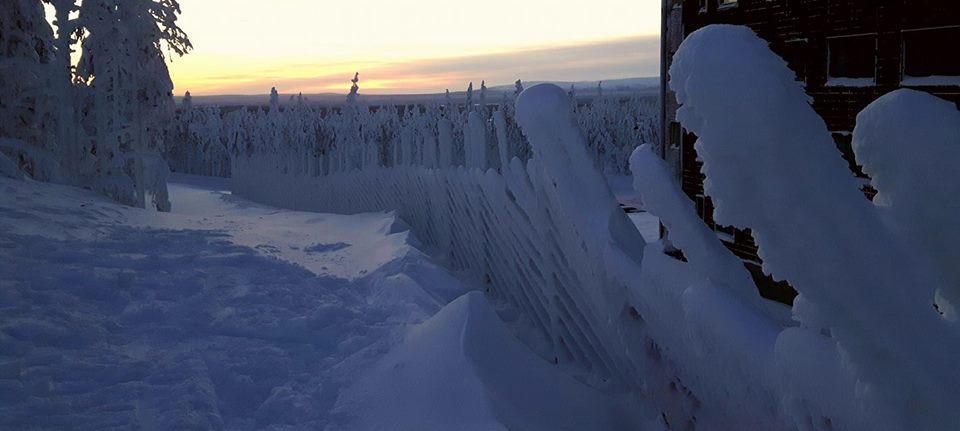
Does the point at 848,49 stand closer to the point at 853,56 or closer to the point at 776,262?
the point at 853,56

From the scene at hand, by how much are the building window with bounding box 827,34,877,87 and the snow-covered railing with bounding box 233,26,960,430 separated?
5767mm

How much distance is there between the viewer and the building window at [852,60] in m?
7.30

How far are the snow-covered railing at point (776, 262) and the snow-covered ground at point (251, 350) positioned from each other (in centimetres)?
50


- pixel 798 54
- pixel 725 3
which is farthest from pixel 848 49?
pixel 725 3

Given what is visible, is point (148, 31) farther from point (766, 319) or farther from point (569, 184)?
point (766, 319)

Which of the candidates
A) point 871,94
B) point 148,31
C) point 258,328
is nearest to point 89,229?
point 258,328

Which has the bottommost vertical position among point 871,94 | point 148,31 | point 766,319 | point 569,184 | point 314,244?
point 314,244

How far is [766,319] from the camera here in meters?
1.61

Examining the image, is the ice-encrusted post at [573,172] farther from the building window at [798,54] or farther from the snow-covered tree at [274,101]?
the snow-covered tree at [274,101]

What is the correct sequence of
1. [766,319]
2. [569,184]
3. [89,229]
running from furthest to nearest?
1. [89,229]
2. [569,184]
3. [766,319]

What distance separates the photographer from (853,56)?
7.56 m

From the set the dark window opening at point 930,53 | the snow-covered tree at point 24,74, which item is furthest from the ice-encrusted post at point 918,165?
the snow-covered tree at point 24,74

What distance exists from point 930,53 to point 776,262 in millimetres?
6704

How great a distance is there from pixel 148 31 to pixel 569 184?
20.6 m
